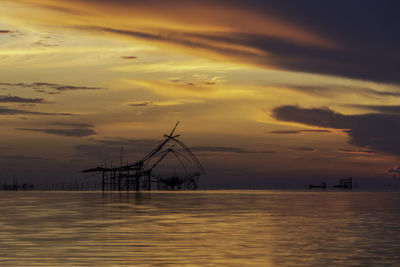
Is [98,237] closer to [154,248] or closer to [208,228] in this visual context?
[154,248]

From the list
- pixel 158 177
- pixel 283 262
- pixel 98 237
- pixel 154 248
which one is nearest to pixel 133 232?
pixel 98 237

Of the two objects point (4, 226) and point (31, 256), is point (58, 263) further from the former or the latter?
point (4, 226)

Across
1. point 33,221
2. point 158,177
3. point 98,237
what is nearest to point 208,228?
point 98,237

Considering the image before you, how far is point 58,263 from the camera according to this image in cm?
2205

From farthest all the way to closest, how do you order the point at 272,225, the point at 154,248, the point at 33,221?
the point at 33,221 < the point at 272,225 < the point at 154,248

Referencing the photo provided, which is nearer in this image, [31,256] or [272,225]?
[31,256]

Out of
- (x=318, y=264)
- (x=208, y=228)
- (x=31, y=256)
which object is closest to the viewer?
(x=318, y=264)

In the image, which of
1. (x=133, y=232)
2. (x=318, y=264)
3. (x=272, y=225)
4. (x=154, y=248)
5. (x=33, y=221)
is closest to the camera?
(x=318, y=264)

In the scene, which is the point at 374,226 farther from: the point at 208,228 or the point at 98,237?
the point at 98,237

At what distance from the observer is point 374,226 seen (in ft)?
125

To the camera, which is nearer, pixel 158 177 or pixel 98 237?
pixel 98 237

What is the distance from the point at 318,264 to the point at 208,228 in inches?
577

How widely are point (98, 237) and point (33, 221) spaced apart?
12.5 m

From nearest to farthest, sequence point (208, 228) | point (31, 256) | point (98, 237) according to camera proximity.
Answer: point (31, 256) → point (98, 237) → point (208, 228)
